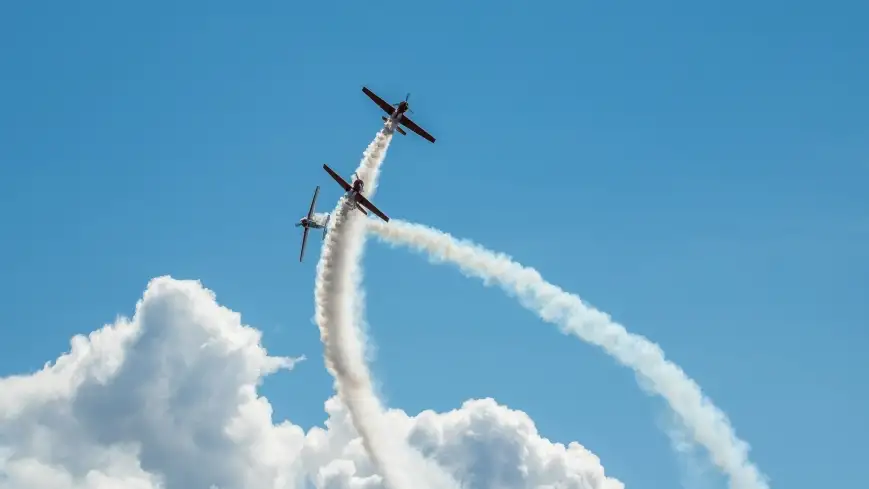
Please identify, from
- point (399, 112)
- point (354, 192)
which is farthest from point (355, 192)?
point (399, 112)

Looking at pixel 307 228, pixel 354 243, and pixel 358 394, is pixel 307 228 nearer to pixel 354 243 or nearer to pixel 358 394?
pixel 354 243

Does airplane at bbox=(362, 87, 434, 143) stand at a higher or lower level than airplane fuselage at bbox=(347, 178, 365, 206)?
higher

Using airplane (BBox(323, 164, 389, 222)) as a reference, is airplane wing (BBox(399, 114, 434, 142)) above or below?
above

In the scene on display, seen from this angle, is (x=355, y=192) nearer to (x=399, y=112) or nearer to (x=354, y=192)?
(x=354, y=192)

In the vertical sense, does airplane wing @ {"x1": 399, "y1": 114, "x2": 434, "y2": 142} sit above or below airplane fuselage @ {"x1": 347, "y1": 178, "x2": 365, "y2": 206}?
above

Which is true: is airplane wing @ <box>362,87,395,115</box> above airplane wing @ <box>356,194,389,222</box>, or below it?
above

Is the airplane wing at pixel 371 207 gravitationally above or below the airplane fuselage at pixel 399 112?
below

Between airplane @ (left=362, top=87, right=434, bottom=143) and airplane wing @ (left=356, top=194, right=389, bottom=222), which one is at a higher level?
airplane @ (left=362, top=87, right=434, bottom=143)

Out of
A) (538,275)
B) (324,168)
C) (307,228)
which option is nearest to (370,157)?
(324,168)

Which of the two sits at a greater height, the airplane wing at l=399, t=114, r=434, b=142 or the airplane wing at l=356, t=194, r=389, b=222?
the airplane wing at l=399, t=114, r=434, b=142

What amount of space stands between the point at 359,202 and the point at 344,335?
50.3 feet

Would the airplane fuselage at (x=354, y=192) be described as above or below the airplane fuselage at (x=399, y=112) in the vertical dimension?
below

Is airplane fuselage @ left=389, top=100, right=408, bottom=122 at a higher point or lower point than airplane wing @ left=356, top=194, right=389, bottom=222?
higher

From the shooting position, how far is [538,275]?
350ft
